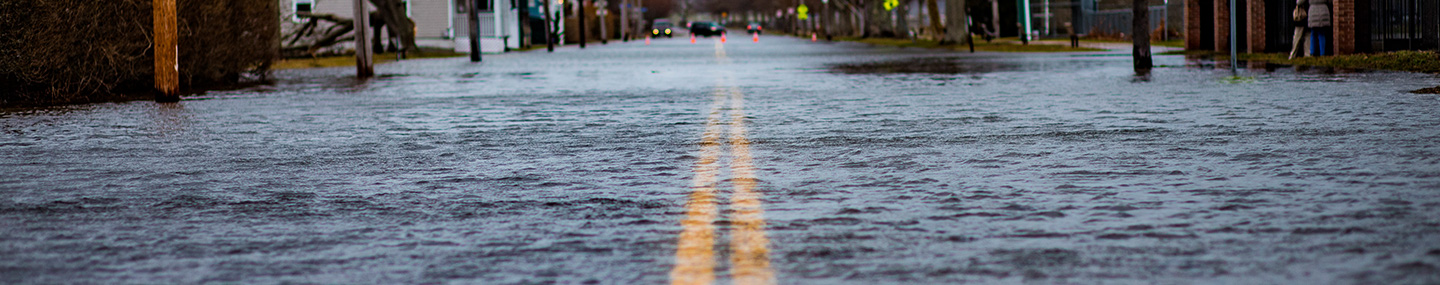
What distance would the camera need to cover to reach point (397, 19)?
52.4m

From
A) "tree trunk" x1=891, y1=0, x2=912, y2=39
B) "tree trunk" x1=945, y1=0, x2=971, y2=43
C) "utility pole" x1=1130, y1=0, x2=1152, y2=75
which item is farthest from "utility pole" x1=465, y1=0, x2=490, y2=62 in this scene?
"tree trunk" x1=891, y1=0, x2=912, y2=39

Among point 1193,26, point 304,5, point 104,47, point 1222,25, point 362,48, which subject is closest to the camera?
point 104,47

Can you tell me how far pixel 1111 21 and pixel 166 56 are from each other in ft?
174

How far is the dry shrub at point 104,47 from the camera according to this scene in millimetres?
18609

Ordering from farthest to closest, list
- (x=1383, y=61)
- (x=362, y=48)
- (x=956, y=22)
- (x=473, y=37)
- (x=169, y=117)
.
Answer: (x=956, y=22)
(x=473, y=37)
(x=362, y=48)
(x=1383, y=61)
(x=169, y=117)

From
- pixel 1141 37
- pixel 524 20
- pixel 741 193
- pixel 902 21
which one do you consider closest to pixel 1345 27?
pixel 1141 37

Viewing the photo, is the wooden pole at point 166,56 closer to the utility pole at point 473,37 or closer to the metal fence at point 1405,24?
the metal fence at point 1405,24

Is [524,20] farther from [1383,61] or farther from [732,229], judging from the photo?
[732,229]

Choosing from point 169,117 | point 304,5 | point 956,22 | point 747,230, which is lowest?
point 747,230

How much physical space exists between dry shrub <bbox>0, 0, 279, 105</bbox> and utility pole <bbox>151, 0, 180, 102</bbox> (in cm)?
98

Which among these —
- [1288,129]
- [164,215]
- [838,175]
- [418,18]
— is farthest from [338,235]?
[418,18]

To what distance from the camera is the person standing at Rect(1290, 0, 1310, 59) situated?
93.5 feet

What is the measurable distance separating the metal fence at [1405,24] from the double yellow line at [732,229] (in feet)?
67.4

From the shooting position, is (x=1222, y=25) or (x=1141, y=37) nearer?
(x=1141, y=37)
